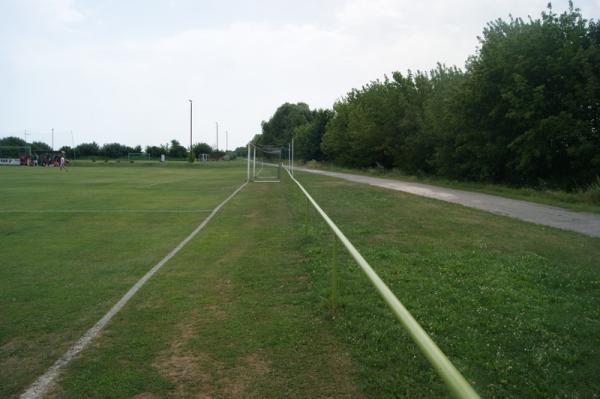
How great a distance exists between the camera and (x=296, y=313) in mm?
5012

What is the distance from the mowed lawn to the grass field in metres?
0.03

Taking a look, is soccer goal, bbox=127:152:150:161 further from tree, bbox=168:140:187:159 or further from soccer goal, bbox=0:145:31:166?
soccer goal, bbox=0:145:31:166

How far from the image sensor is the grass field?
3508mm

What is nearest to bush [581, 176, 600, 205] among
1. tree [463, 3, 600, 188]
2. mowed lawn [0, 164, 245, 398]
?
tree [463, 3, 600, 188]

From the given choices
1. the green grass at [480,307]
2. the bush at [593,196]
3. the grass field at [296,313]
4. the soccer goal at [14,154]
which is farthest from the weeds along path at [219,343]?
the soccer goal at [14,154]

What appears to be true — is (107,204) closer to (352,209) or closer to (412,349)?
(352,209)

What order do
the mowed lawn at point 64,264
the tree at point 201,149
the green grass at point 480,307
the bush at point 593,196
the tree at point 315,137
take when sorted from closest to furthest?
the green grass at point 480,307, the mowed lawn at point 64,264, the bush at point 593,196, the tree at point 315,137, the tree at point 201,149

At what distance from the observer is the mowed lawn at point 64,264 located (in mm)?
4188

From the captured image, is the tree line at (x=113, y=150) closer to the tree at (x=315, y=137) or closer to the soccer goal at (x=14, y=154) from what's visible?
the soccer goal at (x=14, y=154)

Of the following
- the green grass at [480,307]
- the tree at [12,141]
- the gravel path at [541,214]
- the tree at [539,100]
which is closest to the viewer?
the green grass at [480,307]

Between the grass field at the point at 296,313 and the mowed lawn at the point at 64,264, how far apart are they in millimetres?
Answer: 27

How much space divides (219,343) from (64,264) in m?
4.16

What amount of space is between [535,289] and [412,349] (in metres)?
2.55

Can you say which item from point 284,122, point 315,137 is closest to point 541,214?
point 315,137
